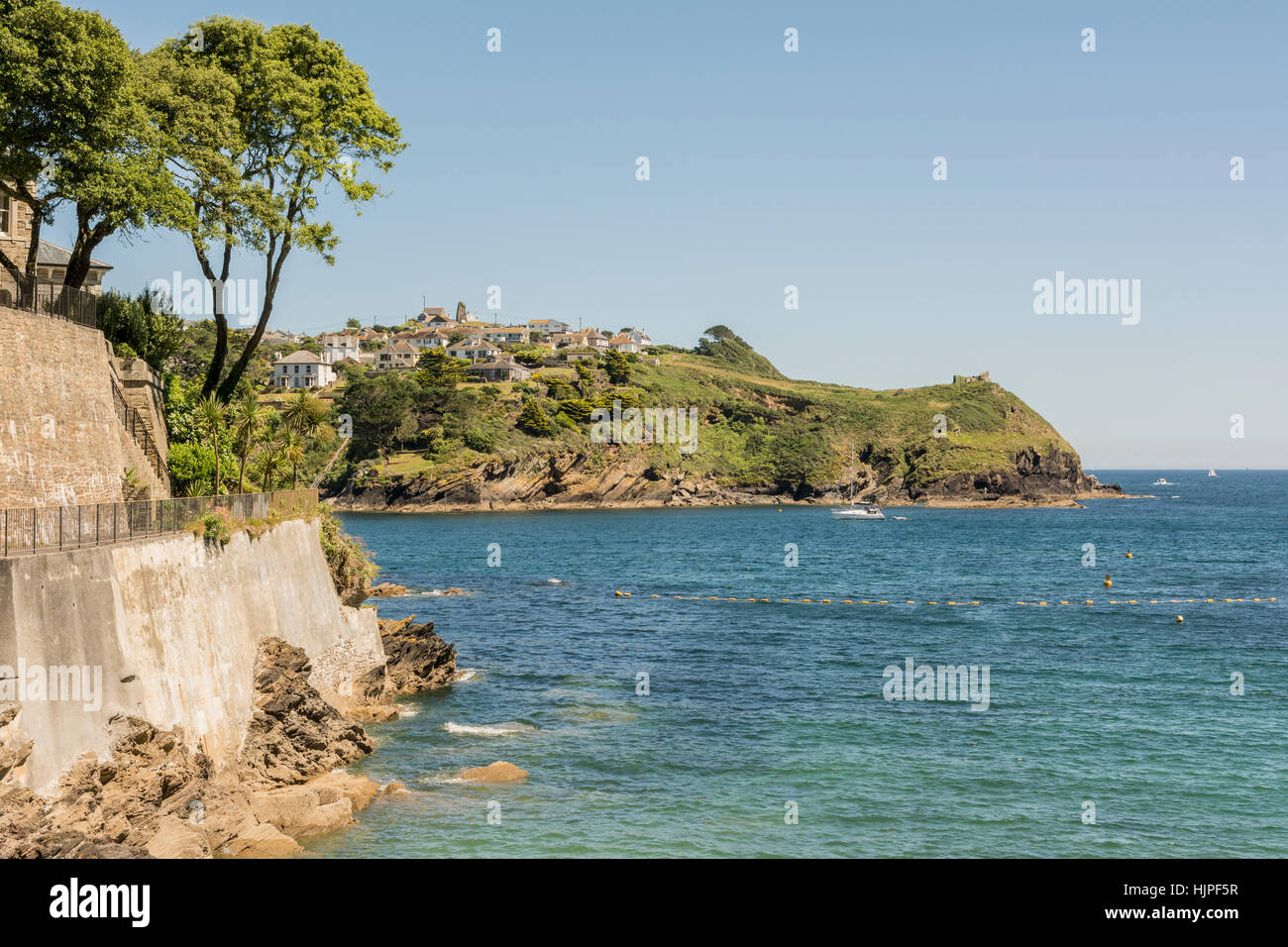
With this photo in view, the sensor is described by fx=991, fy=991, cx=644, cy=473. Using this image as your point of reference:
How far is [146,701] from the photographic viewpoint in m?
20.9

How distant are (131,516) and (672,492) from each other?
16192 centimetres

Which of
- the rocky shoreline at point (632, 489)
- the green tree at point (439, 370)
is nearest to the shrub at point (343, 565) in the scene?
the rocky shoreline at point (632, 489)

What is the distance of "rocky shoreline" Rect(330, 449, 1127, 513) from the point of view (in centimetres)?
15562

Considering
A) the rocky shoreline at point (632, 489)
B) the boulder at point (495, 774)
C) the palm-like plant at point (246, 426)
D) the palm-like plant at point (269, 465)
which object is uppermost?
the palm-like plant at point (246, 426)

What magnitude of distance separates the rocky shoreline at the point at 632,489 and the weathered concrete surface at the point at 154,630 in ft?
410

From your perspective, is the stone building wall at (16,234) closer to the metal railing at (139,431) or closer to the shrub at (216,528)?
the metal railing at (139,431)

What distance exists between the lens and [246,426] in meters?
35.2

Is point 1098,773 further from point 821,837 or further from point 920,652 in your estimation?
point 920,652

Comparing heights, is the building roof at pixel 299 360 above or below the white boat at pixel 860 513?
above

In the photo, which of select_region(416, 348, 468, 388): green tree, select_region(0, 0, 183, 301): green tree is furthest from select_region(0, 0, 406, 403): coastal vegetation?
select_region(416, 348, 468, 388): green tree

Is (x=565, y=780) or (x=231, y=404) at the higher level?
(x=231, y=404)

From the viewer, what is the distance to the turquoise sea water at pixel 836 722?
24.3m

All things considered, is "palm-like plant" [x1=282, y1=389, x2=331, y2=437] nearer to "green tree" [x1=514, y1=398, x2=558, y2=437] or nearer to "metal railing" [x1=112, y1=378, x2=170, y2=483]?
"metal railing" [x1=112, y1=378, x2=170, y2=483]
